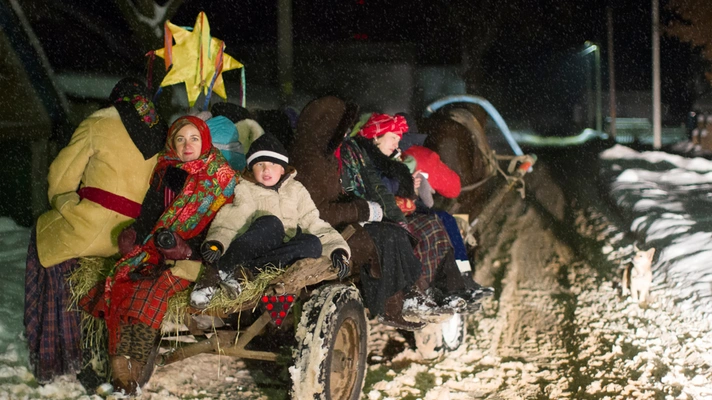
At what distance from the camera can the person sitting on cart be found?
3.70 m

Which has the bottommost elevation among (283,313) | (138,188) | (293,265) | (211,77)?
(283,313)

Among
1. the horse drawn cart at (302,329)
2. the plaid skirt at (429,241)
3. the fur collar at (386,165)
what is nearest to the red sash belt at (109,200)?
the horse drawn cart at (302,329)

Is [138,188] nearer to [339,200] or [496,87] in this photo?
[339,200]

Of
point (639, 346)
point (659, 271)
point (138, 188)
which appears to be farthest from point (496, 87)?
point (138, 188)

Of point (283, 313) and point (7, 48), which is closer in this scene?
point (283, 313)

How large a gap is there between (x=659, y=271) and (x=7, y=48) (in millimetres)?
7154

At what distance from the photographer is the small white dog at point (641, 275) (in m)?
6.71

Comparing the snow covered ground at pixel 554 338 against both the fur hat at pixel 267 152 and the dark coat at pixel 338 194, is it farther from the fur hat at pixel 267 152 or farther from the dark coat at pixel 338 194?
the fur hat at pixel 267 152

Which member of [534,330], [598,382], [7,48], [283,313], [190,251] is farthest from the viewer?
[7,48]

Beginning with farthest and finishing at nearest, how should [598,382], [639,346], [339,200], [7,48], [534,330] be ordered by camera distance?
1. [7,48]
2. [534,330]
3. [639,346]
4. [598,382]
5. [339,200]

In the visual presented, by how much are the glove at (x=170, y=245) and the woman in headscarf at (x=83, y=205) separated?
706 millimetres

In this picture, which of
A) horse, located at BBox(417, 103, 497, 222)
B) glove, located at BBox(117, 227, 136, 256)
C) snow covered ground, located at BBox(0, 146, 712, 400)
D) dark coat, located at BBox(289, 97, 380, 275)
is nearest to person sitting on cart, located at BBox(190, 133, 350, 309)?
dark coat, located at BBox(289, 97, 380, 275)

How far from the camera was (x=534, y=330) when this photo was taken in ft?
22.5

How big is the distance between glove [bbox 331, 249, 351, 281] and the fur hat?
61 centimetres
